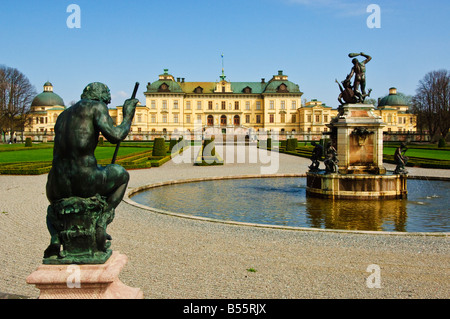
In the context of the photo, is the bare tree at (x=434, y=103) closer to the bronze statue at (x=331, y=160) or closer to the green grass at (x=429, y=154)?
the green grass at (x=429, y=154)

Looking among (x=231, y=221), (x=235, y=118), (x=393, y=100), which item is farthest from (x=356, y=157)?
(x=393, y=100)

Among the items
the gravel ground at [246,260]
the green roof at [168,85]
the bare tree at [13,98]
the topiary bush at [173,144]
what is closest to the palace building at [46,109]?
the green roof at [168,85]

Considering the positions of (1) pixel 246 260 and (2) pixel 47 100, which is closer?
(1) pixel 246 260

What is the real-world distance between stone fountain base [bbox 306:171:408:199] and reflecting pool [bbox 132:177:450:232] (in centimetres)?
24

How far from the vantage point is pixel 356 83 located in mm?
12188

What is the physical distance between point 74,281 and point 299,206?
319 inches

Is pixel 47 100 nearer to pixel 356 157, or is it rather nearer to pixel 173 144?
pixel 173 144

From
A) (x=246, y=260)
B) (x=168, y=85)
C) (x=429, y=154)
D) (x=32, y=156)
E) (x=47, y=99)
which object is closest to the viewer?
(x=246, y=260)

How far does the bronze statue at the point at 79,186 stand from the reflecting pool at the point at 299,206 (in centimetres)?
572

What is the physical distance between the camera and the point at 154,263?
553 centimetres

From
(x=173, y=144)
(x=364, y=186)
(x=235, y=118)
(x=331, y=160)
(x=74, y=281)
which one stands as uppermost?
(x=235, y=118)

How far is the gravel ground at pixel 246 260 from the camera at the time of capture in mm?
4559

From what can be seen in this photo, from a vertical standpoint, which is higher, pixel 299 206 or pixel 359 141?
pixel 359 141
